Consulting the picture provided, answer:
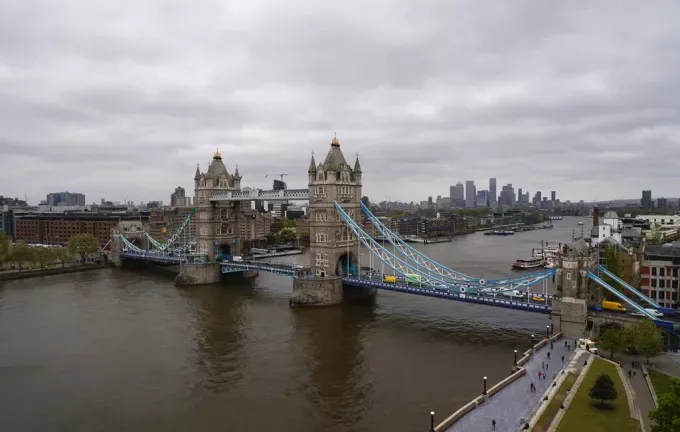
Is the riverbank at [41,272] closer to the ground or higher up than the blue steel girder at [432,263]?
closer to the ground

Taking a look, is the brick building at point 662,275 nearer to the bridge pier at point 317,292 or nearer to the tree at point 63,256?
the bridge pier at point 317,292

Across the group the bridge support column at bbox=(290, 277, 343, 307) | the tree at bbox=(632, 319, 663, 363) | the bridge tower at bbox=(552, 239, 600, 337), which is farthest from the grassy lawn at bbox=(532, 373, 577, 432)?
the bridge support column at bbox=(290, 277, 343, 307)

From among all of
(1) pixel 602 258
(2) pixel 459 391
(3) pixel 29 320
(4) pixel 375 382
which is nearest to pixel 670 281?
(1) pixel 602 258

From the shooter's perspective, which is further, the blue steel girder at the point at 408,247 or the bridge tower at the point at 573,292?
the blue steel girder at the point at 408,247

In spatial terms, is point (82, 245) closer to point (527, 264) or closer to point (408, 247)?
point (408, 247)

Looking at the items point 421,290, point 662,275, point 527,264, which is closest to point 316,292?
point 421,290

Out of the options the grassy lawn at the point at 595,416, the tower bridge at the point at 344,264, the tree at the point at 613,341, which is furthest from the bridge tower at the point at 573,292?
the grassy lawn at the point at 595,416

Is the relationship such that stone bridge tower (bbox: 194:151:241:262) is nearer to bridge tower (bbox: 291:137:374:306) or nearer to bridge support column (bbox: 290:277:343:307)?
bridge tower (bbox: 291:137:374:306)

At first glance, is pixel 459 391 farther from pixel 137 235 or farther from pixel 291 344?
pixel 137 235
